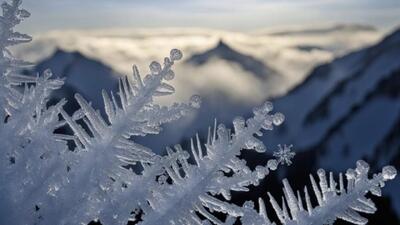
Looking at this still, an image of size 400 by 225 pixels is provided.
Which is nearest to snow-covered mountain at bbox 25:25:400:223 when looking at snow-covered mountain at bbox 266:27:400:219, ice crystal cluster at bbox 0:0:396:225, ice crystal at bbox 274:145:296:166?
snow-covered mountain at bbox 266:27:400:219

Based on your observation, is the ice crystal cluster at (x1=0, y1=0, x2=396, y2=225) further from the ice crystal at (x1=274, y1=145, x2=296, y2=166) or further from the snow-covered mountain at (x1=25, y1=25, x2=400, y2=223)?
the snow-covered mountain at (x1=25, y1=25, x2=400, y2=223)

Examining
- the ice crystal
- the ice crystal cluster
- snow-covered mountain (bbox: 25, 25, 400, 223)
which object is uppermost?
snow-covered mountain (bbox: 25, 25, 400, 223)

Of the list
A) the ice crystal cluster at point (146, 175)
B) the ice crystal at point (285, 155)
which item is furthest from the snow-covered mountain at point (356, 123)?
the ice crystal cluster at point (146, 175)

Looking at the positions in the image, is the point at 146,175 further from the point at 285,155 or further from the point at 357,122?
the point at 357,122

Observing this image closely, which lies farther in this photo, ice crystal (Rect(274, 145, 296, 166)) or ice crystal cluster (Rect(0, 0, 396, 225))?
ice crystal (Rect(274, 145, 296, 166))

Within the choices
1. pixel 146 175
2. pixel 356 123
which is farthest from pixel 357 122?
pixel 146 175

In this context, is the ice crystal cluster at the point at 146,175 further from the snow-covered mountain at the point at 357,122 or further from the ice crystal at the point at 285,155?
the snow-covered mountain at the point at 357,122

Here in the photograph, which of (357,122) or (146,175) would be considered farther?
(357,122)
